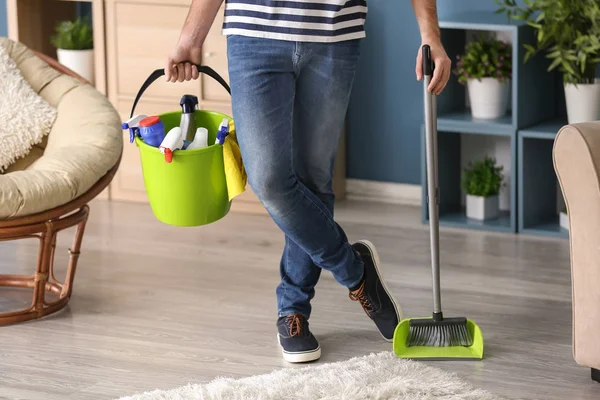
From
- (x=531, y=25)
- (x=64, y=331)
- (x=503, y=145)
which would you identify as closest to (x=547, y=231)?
(x=503, y=145)

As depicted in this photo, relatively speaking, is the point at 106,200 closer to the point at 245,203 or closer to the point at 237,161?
the point at 245,203

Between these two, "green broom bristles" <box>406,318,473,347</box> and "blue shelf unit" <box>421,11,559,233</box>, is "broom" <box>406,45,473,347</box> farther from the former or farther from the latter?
"blue shelf unit" <box>421,11,559,233</box>

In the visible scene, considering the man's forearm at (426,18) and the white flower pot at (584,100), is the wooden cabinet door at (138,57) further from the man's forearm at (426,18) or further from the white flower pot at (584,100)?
the man's forearm at (426,18)

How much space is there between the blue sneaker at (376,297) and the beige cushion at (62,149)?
798mm

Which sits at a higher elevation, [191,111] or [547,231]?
[191,111]

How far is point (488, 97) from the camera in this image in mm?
3875

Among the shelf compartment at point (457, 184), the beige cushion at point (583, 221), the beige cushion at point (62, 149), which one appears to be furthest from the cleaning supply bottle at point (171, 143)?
the shelf compartment at point (457, 184)

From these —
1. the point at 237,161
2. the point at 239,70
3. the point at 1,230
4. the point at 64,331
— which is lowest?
the point at 64,331

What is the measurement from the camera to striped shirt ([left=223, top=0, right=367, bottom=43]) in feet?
7.92

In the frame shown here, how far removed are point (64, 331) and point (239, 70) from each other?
0.96 m

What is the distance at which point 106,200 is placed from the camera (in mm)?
4449

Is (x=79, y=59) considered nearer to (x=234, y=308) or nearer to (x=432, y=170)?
(x=234, y=308)

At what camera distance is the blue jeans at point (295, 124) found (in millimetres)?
2445

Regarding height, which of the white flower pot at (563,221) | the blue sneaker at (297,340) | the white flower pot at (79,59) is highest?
the white flower pot at (79,59)
